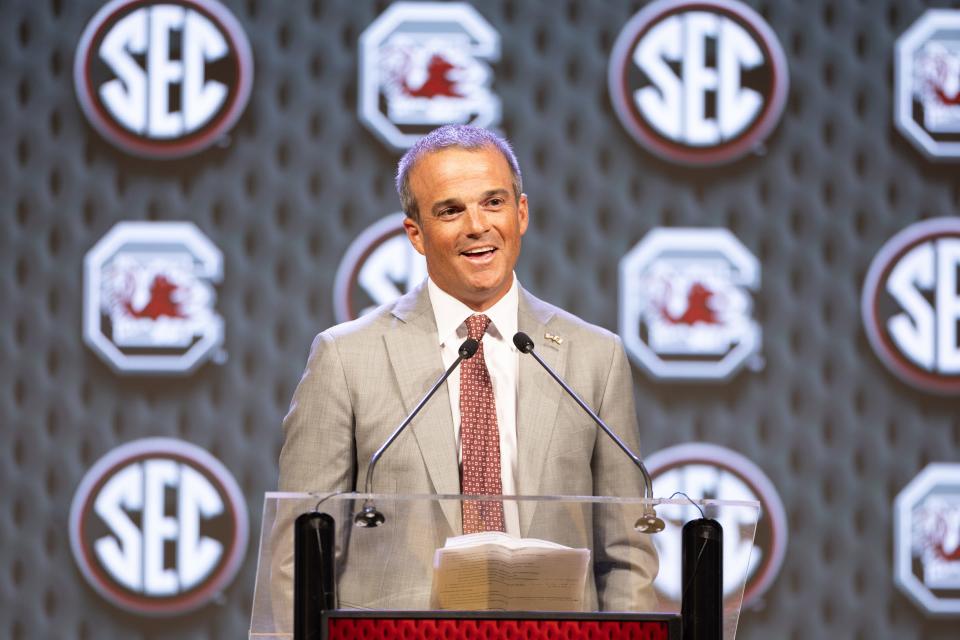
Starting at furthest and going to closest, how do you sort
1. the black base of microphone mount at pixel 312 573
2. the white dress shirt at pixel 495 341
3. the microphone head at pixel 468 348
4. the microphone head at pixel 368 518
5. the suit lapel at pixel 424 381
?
the white dress shirt at pixel 495 341
the suit lapel at pixel 424 381
the microphone head at pixel 468 348
the microphone head at pixel 368 518
the black base of microphone mount at pixel 312 573

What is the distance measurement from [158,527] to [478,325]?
1.63m

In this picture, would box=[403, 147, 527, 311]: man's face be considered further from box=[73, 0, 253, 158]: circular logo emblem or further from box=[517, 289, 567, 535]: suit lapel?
box=[73, 0, 253, 158]: circular logo emblem

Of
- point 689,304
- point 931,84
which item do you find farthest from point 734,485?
point 931,84

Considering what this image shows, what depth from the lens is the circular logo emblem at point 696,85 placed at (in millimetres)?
3670

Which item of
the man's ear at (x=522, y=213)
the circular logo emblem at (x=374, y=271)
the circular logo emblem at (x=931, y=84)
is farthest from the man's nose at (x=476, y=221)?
the circular logo emblem at (x=931, y=84)

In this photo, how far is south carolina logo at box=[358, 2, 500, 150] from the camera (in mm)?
3629

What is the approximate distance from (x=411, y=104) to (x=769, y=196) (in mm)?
1020

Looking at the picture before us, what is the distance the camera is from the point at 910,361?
3.66 m

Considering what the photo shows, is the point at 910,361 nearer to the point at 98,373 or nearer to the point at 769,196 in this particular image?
the point at 769,196

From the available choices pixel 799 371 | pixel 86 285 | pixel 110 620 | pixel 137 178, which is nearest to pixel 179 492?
pixel 110 620

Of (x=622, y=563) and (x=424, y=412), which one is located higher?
(x=424, y=412)

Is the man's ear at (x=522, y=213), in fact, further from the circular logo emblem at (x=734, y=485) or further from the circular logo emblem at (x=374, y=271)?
the circular logo emblem at (x=734, y=485)

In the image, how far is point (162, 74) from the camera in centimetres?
364

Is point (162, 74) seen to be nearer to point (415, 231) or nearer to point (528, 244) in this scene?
point (528, 244)
